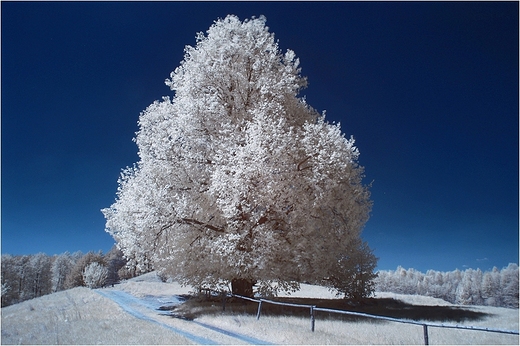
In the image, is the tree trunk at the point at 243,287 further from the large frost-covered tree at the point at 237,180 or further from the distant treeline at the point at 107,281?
the distant treeline at the point at 107,281

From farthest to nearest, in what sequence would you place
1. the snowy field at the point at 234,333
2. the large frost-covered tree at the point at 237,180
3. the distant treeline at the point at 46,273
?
the distant treeline at the point at 46,273 < the large frost-covered tree at the point at 237,180 < the snowy field at the point at 234,333

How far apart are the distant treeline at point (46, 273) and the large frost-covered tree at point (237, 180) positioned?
61476mm

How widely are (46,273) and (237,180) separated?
394 feet

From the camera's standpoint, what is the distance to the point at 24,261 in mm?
99062

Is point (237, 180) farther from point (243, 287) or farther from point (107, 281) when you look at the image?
A: point (107, 281)

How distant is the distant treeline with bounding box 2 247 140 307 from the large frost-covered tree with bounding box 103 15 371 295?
61.5 m

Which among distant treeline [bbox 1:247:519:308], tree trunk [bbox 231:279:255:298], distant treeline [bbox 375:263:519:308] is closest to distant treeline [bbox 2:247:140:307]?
distant treeline [bbox 1:247:519:308]

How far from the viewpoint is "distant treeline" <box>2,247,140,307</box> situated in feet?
252

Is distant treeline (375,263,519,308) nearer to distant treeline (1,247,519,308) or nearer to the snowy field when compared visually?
distant treeline (1,247,519,308)

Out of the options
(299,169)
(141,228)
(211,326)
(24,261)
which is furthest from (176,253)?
(24,261)

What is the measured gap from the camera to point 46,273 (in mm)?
103625

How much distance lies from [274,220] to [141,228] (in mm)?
5551

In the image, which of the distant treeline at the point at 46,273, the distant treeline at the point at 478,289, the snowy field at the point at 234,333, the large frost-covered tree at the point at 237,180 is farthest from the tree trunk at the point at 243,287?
the distant treeline at the point at 478,289

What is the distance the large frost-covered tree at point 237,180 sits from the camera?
39.9 ft
